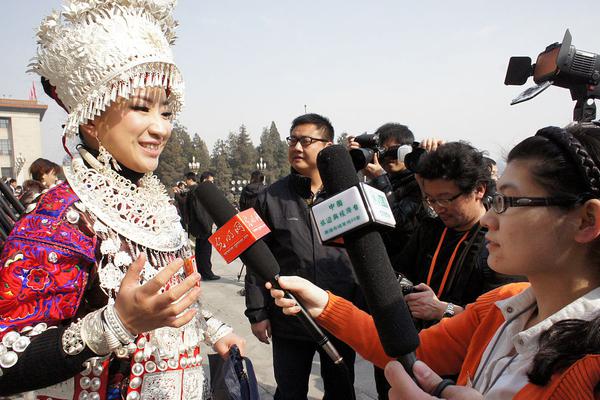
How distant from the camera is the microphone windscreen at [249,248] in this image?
149 cm

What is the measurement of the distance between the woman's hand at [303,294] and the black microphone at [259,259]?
0.09ft

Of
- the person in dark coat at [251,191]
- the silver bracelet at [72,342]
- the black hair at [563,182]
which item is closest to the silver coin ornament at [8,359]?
the silver bracelet at [72,342]

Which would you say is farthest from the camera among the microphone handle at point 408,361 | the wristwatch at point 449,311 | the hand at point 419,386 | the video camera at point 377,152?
the video camera at point 377,152

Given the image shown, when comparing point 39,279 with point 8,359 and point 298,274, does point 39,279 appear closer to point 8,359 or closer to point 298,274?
point 8,359

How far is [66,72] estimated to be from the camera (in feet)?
4.94

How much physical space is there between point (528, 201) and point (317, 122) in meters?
2.19

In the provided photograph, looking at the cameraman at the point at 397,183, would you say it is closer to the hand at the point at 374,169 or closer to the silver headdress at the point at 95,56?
the hand at the point at 374,169

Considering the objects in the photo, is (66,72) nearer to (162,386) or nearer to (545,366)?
(162,386)

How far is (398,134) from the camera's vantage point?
383 centimetres

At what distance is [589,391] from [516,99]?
2.03m

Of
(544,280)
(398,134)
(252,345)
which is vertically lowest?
(252,345)

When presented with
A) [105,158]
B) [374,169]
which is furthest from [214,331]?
[374,169]

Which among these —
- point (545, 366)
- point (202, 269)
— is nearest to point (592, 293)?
point (545, 366)

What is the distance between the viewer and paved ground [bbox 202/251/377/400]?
376 cm
